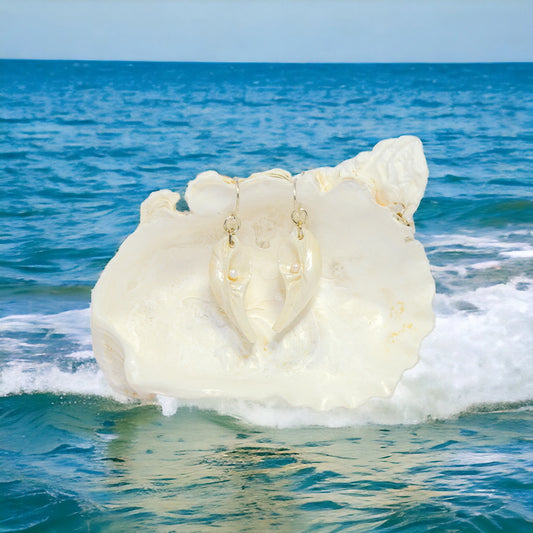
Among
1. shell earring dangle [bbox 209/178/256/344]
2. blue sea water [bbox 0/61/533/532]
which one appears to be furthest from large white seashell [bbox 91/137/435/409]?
blue sea water [bbox 0/61/533/532]

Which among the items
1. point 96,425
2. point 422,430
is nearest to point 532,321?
point 422,430

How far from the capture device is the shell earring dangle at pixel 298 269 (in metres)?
2.63

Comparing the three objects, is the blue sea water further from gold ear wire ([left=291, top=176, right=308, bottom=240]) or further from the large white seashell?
gold ear wire ([left=291, top=176, right=308, bottom=240])

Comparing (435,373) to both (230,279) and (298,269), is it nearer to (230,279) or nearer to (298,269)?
(298,269)

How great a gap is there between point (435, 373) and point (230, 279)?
1.16 metres

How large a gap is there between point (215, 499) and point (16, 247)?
4.18 m

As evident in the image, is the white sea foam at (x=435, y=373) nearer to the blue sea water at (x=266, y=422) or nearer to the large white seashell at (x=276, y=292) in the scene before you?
the blue sea water at (x=266, y=422)

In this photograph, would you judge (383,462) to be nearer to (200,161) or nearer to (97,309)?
(97,309)

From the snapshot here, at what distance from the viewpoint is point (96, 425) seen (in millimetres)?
2982

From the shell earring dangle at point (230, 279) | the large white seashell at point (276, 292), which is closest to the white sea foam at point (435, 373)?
the large white seashell at point (276, 292)

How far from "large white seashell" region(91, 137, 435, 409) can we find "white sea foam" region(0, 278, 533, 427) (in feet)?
1.11

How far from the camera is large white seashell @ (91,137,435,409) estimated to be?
2.62 meters

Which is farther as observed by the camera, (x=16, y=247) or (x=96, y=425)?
(x=16, y=247)

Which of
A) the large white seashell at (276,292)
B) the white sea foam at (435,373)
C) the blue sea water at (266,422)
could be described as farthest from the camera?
the white sea foam at (435,373)
